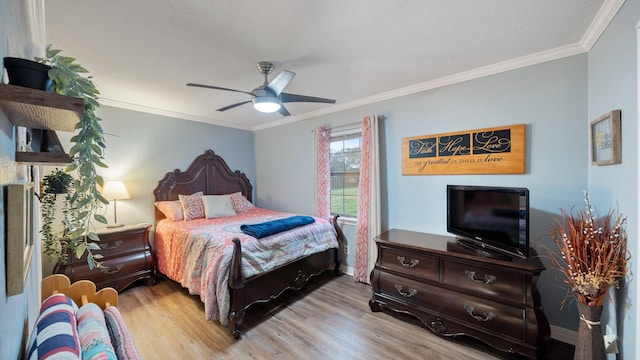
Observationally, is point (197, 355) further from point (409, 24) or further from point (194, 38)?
point (409, 24)

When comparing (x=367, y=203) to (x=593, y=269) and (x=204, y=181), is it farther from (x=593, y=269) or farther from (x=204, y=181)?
(x=204, y=181)

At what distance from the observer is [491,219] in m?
2.10

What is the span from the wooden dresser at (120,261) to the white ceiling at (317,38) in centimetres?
171

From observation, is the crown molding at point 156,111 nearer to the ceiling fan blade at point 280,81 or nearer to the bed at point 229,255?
the bed at point 229,255

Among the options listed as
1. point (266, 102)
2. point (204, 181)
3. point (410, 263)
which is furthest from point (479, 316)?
point (204, 181)

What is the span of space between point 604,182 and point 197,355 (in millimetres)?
3225

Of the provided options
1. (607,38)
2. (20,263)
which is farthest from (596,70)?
(20,263)

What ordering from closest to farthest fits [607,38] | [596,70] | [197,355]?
[607,38]
[596,70]
[197,355]

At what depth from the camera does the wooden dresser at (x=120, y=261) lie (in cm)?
266

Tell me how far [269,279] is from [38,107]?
2206 millimetres

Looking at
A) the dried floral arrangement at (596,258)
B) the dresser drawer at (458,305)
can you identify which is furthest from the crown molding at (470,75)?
the dresser drawer at (458,305)

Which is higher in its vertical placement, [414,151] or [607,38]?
[607,38]

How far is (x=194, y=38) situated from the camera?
1852 mm

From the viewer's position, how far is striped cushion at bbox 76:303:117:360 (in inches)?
35.0
